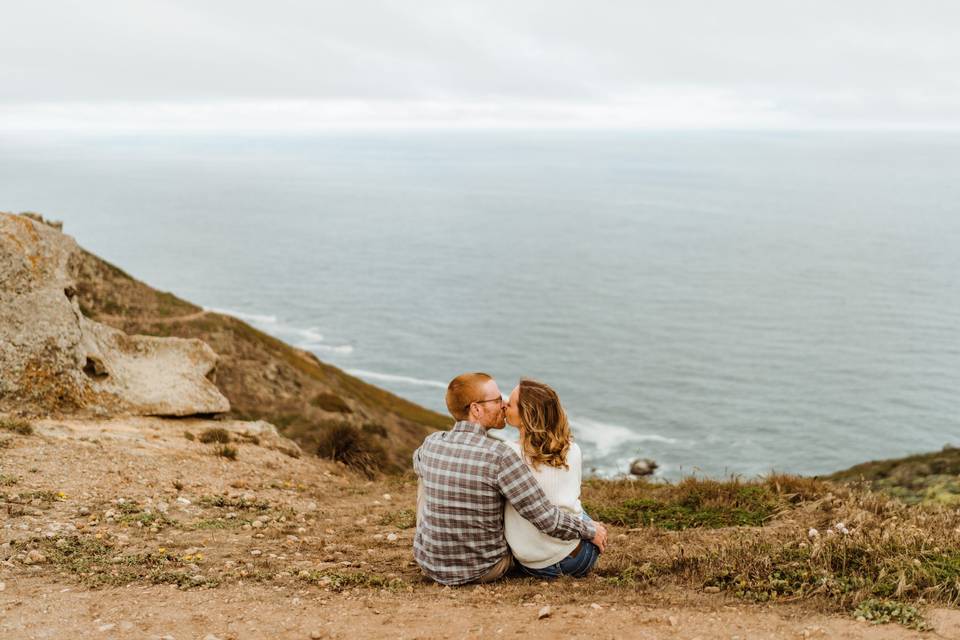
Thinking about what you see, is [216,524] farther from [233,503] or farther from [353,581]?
[353,581]

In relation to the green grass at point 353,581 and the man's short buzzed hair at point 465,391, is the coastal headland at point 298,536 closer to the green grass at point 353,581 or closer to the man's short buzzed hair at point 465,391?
the green grass at point 353,581

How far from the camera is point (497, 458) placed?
759 centimetres

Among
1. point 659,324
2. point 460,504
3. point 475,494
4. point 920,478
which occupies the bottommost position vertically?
point 659,324

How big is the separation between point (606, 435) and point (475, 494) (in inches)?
2824

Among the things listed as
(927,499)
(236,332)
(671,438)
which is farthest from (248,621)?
(671,438)

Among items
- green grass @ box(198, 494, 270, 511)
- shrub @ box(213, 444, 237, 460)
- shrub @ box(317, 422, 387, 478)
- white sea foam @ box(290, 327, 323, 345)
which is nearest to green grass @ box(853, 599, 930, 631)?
green grass @ box(198, 494, 270, 511)

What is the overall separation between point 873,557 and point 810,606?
1282 mm

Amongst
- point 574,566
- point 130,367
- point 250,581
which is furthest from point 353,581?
point 130,367

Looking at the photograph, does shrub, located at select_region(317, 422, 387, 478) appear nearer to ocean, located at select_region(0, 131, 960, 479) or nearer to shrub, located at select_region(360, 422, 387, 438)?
shrub, located at select_region(360, 422, 387, 438)

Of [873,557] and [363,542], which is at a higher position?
[873,557]

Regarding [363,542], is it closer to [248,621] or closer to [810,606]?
[248,621]

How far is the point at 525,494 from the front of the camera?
7543mm

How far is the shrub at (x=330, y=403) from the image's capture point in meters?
35.5

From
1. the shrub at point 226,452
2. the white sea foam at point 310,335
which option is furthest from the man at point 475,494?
the white sea foam at point 310,335
